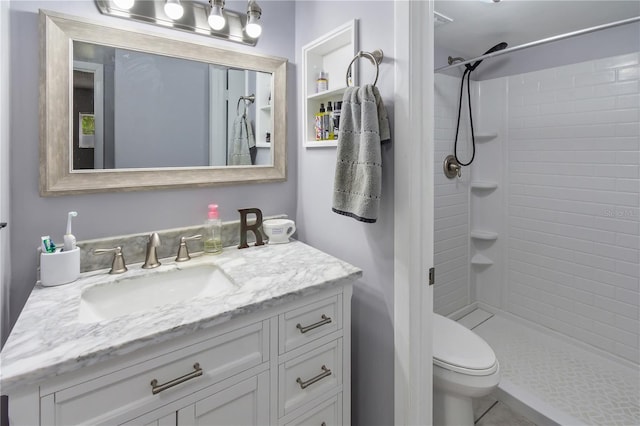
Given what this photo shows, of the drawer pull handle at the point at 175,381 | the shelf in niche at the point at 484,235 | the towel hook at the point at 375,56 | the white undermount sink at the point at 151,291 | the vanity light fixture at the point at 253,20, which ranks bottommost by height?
the drawer pull handle at the point at 175,381

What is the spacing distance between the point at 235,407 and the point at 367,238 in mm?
735

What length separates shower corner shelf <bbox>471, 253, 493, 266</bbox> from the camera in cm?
275

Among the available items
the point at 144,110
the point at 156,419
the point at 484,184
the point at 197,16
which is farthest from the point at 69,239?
the point at 484,184

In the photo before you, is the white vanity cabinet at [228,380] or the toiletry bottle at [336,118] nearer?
the white vanity cabinet at [228,380]

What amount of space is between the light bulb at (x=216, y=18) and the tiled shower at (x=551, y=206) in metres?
1.63

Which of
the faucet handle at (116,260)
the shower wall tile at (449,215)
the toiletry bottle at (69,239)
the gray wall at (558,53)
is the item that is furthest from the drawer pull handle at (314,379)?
the gray wall at (558,53)

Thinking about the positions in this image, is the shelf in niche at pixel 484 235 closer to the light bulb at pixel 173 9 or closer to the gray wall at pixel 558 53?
the gray wall at pixel 558 53

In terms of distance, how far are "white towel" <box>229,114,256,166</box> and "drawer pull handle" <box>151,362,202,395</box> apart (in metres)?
0.93

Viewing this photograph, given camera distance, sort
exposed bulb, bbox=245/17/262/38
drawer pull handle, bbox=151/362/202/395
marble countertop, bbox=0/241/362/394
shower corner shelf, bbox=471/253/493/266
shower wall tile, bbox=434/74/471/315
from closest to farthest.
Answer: marble countertop, bbox=0/241/362/394, drawer pull handle, bbox=151/362/202/395, exposed bulb, bbox=245/17/262/38, shower wall tile, bbox=434/74/471/315, shower corner shelf, bbox=471/253/493/266

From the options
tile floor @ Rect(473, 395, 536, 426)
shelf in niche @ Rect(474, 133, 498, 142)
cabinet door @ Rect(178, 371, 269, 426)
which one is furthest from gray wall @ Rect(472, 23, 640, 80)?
cabinet door @ Rect(178, 371, 269, 426)

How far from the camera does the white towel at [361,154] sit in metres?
1.12

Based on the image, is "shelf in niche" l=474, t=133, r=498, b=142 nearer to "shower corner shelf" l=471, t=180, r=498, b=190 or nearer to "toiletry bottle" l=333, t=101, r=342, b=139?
"shower corner shelf" l=471, t=180, r=498, b=190

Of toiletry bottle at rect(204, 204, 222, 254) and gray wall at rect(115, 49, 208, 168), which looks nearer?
gray wall at rect(115, 49, 208, 168)

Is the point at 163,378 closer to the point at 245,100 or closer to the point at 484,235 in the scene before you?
the point at 245,100
